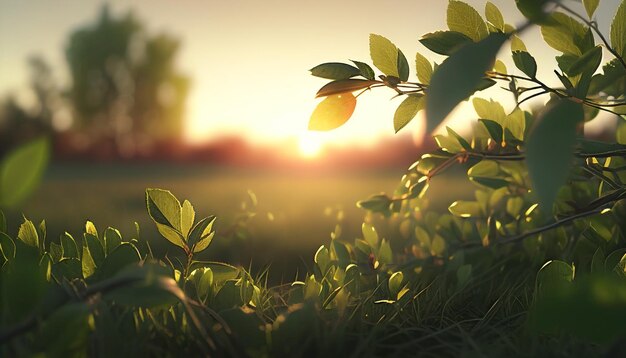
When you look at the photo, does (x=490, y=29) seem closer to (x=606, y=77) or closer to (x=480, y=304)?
(x=606, y=77)

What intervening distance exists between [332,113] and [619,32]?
1.89 ft

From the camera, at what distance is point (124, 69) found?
3228cm

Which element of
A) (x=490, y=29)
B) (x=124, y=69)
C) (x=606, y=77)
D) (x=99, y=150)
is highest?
(x=124, y=69)

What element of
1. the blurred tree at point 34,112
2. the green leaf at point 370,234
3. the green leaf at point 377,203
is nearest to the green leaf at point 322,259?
the green leaf at point 370,234

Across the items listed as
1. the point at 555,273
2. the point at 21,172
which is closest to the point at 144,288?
the point at 21,172

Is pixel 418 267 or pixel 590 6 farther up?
pixel 590 6

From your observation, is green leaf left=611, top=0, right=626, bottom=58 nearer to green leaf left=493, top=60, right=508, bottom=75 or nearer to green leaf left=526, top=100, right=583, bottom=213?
green leaf left=493, top=60, right=508, bottom=75

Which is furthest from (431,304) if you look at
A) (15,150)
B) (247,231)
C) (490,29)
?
(247,231)

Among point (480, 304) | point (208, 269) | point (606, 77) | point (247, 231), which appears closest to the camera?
point (208, 269)

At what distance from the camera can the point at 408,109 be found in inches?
48.2

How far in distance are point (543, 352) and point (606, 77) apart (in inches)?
25.8

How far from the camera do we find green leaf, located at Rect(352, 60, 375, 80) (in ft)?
3.70

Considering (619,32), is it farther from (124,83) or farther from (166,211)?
(124,83)

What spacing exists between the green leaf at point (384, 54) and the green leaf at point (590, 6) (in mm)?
365
